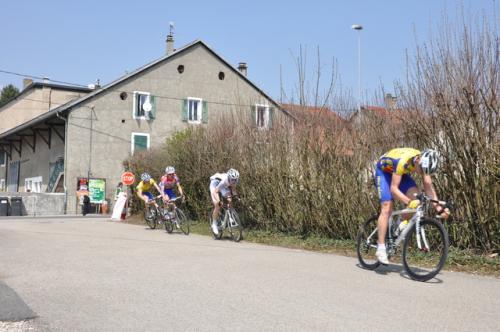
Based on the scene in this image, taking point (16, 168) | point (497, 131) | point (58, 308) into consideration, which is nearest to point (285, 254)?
point (497, 131)

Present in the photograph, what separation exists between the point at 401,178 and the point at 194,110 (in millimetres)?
34800

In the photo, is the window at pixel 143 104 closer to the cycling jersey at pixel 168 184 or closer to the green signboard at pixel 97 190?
the green signboard at pixel 97 190

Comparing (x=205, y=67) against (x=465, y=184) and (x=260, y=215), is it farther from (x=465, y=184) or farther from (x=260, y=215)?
(x=465, y=184)

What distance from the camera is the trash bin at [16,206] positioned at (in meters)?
35.0

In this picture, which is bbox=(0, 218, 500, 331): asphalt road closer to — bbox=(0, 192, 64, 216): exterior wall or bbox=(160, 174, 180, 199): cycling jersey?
bbox=(160, 174, 180, 199): cycling jersey

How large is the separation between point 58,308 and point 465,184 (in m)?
6.36

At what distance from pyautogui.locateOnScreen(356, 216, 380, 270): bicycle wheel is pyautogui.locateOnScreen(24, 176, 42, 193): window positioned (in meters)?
38.6

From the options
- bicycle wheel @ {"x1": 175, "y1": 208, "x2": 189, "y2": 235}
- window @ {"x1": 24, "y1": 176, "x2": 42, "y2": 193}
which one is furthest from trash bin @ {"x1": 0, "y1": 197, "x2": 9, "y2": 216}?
bicycle wheel @ {"x1": 175, "y1": 208, "x2": 189, "y2": 235}

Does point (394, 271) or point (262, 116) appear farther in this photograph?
point (262, 116)

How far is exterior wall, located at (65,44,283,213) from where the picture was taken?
37.9m

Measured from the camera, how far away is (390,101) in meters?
10.8

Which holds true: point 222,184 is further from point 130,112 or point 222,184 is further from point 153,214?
point 130,112

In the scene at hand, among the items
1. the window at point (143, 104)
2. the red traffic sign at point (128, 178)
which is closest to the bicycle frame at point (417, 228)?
the red traffic sign at point (128, 178)

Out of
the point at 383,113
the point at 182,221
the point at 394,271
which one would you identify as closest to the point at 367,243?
the point at 394,271
